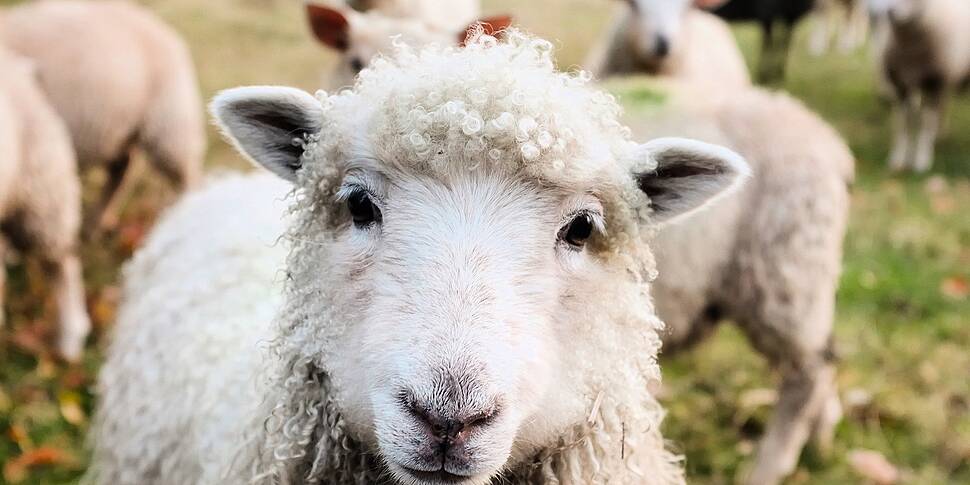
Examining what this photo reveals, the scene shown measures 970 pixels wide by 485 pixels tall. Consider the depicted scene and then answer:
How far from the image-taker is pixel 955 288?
531 centimetres

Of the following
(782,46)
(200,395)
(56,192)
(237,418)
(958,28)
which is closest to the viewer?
(237,418)

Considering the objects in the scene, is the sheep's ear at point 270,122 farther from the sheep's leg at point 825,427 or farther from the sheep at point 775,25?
the sheep at point 775,25

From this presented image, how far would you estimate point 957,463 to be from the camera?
3.71m

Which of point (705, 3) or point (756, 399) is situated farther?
point (705, 3)

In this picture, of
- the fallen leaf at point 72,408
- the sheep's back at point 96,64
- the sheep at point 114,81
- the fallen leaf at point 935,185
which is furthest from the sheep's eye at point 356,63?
the fallen leaf at point 935,185

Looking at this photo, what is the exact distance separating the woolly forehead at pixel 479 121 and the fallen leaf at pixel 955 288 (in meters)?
4.29

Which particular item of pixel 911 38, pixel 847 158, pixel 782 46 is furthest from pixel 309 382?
pixel 782 46

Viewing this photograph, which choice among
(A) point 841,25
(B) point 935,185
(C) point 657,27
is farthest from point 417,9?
(A) point 841,25

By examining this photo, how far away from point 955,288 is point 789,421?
2515mm

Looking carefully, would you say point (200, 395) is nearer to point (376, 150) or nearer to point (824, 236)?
point (376, 150)

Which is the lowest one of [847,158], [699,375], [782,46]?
[782,46]

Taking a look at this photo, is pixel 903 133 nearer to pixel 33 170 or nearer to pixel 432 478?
pixel 33 170

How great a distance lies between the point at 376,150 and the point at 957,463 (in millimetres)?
3292

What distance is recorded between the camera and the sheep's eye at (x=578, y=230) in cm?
174
